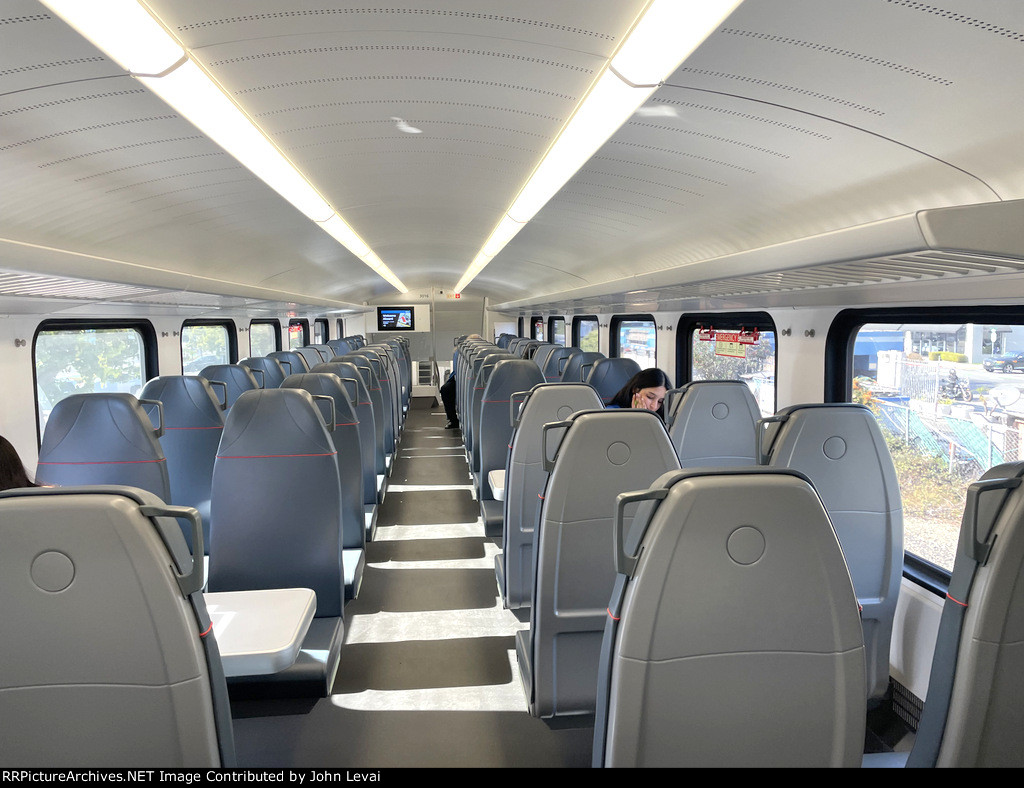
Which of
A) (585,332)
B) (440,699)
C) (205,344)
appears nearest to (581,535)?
(440,699)

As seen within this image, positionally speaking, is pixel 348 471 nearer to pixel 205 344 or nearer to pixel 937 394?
pixel 937 394

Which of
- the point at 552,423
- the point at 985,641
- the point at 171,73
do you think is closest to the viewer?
the point at 985,641

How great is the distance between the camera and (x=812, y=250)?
267cm

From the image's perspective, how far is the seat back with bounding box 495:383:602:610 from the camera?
14.1 ft

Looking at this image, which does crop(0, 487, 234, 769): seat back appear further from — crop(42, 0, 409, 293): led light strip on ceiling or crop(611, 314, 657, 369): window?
crop(611, 314, 657, 369): window

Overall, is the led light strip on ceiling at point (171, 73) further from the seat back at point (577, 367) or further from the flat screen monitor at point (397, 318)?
the flat screen monitor at point (397, 318)

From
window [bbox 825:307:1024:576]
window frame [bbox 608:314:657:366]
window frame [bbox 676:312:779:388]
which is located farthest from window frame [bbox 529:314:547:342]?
window [bbox 825:307:1024:576]

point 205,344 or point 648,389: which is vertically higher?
point 205,344

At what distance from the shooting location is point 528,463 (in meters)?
4.32

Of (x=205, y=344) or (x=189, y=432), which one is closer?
(x=189, y=432)

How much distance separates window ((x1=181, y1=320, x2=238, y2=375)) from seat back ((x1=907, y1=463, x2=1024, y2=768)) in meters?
9.09

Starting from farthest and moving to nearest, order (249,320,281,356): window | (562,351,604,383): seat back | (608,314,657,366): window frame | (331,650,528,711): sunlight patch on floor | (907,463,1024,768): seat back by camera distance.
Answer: (249,320,281,356): window
(608,314,657,366): window frame
(562,351,604,383): seat back
(331,650,528,711): sunlight patch on floor
(907,463,1024,768): seat back

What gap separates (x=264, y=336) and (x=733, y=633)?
47.2ft
